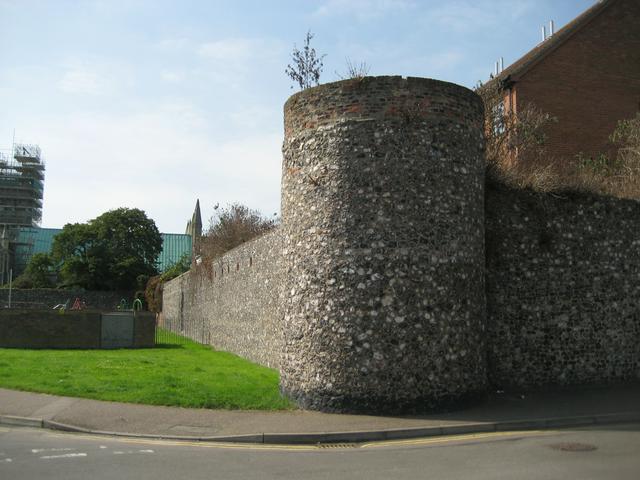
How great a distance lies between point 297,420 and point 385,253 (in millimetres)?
3219

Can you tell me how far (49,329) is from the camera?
938 inches

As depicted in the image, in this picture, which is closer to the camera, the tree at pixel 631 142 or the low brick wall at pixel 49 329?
the tree at pixel 631 142

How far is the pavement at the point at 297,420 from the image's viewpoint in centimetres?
909

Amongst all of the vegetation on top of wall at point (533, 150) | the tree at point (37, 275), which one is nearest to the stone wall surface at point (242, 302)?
the vegetation on top of wall at point (533, 150)

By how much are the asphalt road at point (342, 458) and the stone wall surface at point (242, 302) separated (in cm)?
477

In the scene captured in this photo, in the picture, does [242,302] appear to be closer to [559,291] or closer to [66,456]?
[559,291]

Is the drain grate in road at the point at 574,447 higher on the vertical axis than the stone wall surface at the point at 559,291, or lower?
lower

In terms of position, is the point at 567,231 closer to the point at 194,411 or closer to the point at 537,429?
the point at 537,429

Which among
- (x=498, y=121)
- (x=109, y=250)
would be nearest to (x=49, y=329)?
(x=498, y=121)

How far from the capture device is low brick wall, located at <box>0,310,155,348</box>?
23.5 metres

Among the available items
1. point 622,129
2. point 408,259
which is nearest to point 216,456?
point 408,259

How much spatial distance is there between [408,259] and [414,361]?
1777mm

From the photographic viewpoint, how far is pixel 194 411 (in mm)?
10680

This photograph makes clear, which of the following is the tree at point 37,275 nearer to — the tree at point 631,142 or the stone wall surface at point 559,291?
the tree at point 631,142
